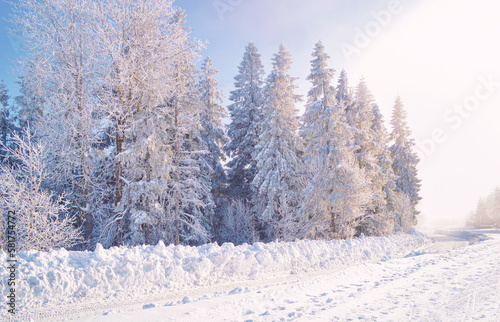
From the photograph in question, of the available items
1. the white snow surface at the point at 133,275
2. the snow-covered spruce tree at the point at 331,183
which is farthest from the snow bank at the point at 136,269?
the snow-covered spruce tree at the point at 331,183

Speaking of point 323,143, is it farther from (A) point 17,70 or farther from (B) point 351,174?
(A) point 17,70

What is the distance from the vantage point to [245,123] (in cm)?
2378

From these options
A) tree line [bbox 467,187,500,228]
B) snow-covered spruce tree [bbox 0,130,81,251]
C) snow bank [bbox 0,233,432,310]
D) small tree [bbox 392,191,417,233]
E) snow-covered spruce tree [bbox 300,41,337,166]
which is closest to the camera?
snow bank [bbox 0,233,432,310]

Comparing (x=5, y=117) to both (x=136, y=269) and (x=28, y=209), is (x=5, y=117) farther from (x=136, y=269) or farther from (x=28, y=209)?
(x=136, y=269)

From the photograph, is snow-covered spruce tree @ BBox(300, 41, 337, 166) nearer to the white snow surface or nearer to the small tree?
the white snow surface

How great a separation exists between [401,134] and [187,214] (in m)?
28.5

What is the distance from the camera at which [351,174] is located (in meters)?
16.0

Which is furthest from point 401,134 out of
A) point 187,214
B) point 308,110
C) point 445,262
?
point 187,214

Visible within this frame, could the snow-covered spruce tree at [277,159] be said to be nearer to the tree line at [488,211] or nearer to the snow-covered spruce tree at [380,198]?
the snow-covered spruce tree at [380,198]

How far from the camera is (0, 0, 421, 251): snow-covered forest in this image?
35.5 feet

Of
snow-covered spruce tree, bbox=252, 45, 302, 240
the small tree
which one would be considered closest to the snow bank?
snow-covered spruce tree, bbox=252, 45, 302, 240

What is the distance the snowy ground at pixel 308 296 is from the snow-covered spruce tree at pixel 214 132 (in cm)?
1286

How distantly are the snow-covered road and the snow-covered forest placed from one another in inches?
271

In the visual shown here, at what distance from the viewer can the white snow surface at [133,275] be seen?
4895 millimetres
